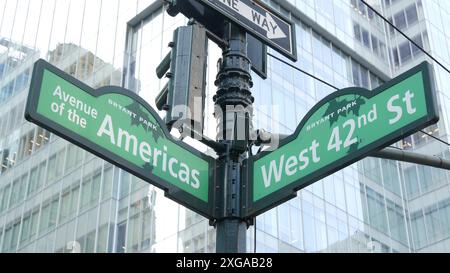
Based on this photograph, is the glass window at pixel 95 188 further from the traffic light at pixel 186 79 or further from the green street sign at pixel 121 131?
the green street sign at pixel 121 131

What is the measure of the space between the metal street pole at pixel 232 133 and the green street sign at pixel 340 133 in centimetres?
14

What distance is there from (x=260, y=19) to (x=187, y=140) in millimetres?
20950

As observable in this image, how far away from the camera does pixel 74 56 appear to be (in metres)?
40.2

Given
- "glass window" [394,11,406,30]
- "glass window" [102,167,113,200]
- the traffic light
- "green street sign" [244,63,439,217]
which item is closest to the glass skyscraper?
"glass window" [102,167,113,200]

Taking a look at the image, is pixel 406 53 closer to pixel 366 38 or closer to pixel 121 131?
pixel 366 38

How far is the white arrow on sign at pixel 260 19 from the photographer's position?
702 cm

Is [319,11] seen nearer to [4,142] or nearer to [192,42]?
[4,142]

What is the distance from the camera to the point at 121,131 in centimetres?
587

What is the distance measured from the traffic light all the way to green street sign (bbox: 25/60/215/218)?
223 mm

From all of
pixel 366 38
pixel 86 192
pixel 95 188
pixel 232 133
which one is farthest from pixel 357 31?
pixel 232 133

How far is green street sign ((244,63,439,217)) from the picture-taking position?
5.68 meters

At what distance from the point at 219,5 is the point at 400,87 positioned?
73.4 inches

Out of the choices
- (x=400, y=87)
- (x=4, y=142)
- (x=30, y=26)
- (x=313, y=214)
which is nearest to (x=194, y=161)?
(x=400, y=87)

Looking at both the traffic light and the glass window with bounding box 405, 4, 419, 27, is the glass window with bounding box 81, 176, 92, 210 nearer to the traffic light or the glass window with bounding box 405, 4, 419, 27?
the glass window with bounding box 405, 4, 419, 27
